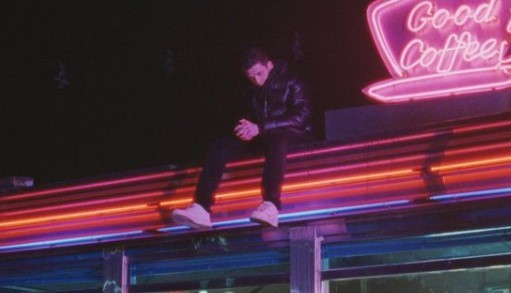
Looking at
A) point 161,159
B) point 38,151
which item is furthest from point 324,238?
point 38,151

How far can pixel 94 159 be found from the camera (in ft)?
32.7

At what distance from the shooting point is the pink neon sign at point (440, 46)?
7.32 meters

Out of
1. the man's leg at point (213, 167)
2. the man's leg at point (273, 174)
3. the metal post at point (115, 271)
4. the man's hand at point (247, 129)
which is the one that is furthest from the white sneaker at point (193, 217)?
the metal post at point (115, 271)

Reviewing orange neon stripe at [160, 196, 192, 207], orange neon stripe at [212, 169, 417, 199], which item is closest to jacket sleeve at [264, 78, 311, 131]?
orange neon stripe at [212, 169, 417, 199]

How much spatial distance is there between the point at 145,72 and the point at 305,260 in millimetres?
3714

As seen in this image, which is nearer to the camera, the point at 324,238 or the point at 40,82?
the point at 324,238

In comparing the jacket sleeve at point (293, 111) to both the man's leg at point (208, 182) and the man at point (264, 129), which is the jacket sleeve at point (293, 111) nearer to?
the man at point (264, 129)

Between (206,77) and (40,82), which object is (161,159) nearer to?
(206,77)

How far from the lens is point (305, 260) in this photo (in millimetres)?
6988

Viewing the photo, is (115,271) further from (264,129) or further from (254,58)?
(254,58)

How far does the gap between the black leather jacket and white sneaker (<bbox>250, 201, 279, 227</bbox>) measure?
0.72 m

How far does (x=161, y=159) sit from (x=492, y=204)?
3.99 m

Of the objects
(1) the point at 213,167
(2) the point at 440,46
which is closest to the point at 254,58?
(1) the point at 213,167

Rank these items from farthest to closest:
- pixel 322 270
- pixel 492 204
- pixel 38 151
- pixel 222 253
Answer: pixel 38 151, pixel 222 253, pixel 322 270, pixel 492 204
